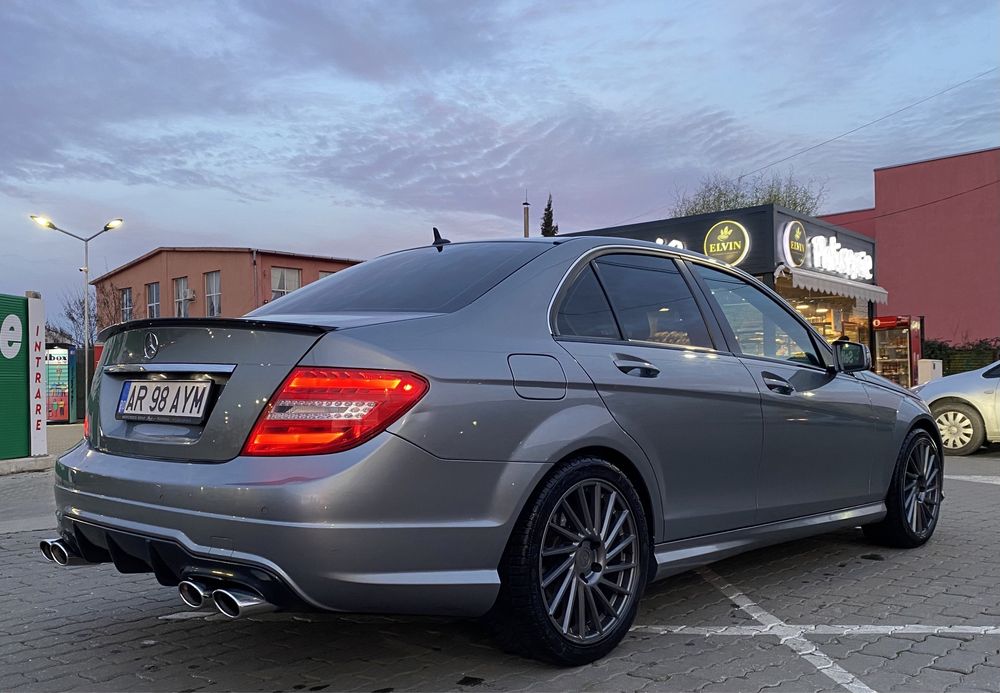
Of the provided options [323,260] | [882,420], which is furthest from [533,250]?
[323,260]

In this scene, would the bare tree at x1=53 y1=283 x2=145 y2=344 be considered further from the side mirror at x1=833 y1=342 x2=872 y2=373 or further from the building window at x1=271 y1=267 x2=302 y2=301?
the side mirror at x1=833 y1=342 x2=872 y2=373

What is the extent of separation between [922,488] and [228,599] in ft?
14.3

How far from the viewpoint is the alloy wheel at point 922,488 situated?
5113 millimetres

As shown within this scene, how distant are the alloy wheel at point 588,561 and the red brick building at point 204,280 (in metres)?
38.7

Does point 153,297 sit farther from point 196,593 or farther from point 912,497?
point 196,593

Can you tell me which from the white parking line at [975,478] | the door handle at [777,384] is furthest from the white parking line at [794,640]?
the white parking line at [975,478]

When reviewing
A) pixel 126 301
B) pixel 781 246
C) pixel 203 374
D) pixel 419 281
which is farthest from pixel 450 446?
pixel 126 301

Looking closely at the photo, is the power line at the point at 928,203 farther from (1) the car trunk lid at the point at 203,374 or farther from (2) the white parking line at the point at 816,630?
(1) the car trunk lid at the point at 203,374

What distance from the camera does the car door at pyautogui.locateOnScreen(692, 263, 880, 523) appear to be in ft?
13.2

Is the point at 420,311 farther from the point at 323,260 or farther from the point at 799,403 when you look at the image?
the point at 323,260

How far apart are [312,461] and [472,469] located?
1.65ft

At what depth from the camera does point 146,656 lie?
10.9 ft

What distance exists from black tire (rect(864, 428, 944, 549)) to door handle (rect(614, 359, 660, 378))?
237 centimetres

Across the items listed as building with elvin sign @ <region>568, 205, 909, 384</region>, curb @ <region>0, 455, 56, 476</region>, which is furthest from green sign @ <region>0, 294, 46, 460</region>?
building with elvin sign @ <region>568, 205, 909, 384</region>
